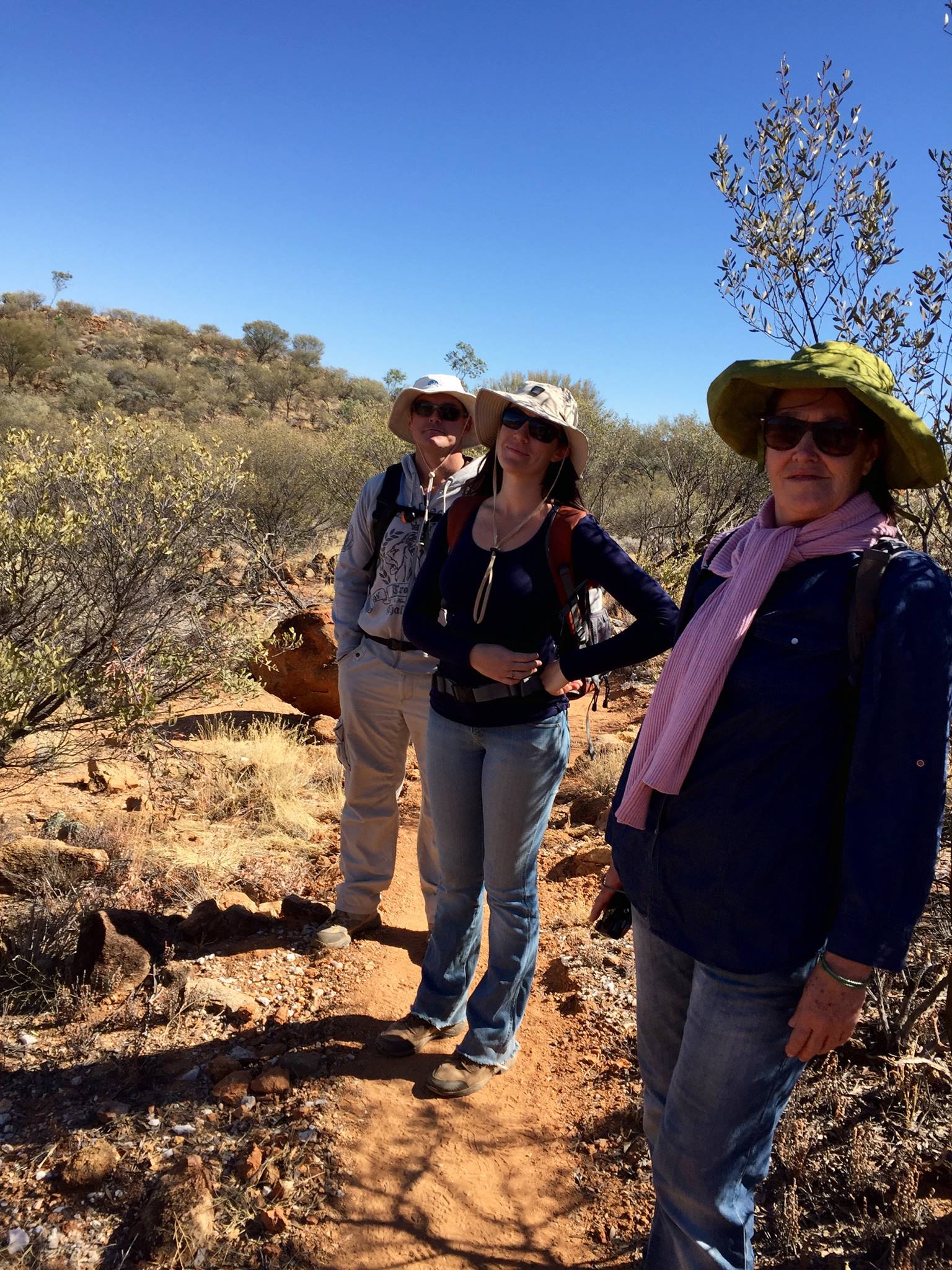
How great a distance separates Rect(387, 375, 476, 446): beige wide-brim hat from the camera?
11.0 feet

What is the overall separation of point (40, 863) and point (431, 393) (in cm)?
294

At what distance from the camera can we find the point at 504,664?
234 cm

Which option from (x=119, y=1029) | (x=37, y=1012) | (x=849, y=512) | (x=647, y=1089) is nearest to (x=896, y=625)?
(x=849, y=512)

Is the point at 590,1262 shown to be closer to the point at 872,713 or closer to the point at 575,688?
the point at 575,688

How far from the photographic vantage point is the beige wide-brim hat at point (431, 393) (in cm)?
335

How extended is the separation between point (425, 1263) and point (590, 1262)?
0.43 m

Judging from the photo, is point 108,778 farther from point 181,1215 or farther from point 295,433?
point 295,433

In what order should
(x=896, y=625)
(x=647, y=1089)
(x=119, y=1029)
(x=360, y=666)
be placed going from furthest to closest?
(x=360, y=666)
(x=119, y=1029)
(x=647, y=1089)
(x=896, y=625)

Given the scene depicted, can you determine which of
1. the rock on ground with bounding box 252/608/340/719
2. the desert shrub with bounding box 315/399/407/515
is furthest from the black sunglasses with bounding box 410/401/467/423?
the desert shrub with bounding box 315/399/407/515

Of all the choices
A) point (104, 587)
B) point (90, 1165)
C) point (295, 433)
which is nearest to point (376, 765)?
point (90, 1165)

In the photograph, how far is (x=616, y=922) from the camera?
2055 millimetres

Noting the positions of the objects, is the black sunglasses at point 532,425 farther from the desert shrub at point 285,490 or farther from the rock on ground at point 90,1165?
the desert shrub at point 285,490

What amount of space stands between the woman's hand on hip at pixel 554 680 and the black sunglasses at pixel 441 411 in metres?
1.37

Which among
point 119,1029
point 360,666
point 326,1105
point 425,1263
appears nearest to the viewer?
point 425,1263
